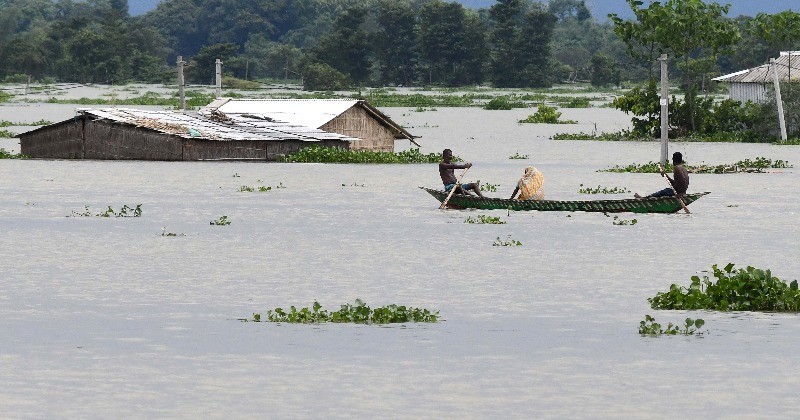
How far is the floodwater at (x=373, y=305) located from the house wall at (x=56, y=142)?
9.10m

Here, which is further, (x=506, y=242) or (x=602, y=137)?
(x=602, y=137)

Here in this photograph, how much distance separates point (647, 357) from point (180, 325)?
4.30 m

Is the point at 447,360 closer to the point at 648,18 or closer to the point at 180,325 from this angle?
the point at 180,325

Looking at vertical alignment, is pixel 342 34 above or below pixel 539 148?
above

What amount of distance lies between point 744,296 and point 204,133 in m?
26.2

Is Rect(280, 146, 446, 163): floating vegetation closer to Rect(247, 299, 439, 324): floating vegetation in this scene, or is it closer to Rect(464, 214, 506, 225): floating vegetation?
Rect(464, 214, 506, 225): floating vegetation

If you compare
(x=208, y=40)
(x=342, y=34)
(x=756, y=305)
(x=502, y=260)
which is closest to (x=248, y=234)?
(x=502, y=260)

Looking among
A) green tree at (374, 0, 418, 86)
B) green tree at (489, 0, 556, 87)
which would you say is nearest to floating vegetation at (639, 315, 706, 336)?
green tree at (489, 0, 556, 87)

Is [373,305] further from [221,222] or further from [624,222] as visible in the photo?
[624,222]

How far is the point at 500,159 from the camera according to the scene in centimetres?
4419

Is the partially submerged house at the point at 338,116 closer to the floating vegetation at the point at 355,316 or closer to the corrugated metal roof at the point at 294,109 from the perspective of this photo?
the corrugated metal roof at the point at 294,109

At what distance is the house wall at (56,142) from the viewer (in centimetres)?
4069

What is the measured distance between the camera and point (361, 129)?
4209 centimetres

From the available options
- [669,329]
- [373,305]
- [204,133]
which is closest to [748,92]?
[204,133]
